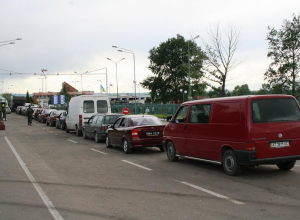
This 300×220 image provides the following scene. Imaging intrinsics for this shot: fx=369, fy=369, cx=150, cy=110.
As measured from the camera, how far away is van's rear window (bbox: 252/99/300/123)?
27.2 feet

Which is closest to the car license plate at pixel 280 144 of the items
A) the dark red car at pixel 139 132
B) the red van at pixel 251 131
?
the red van at pixel 251 131

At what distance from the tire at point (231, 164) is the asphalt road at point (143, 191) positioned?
0.15 metres

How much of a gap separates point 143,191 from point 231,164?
2.49m

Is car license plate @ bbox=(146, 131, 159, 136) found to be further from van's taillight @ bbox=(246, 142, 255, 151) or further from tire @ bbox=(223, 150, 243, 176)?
van's taillight @ bbox=(246, 142, 255, 151)

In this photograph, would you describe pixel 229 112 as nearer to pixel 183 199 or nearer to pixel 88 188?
pixel 183 199

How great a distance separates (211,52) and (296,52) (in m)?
23.6

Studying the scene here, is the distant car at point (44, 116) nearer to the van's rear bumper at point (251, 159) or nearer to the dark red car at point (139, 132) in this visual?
the dark red car at point (139, 132)

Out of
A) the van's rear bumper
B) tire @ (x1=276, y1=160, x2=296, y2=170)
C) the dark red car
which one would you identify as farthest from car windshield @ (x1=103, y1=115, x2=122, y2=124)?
the van's rear bumper

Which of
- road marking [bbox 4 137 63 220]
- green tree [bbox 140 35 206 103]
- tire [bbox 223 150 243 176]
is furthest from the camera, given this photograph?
green tree [bbox 140 35 206 103]

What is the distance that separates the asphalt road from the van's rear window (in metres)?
1.36

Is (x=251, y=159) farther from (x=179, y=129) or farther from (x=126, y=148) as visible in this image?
(x=126, y=148)

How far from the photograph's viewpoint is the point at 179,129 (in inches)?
431

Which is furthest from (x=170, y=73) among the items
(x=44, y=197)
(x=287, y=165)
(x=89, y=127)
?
(x=44, y=197)

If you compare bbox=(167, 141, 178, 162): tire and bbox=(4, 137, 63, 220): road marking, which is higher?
bbox=(167, 141, 178, 162): tire
